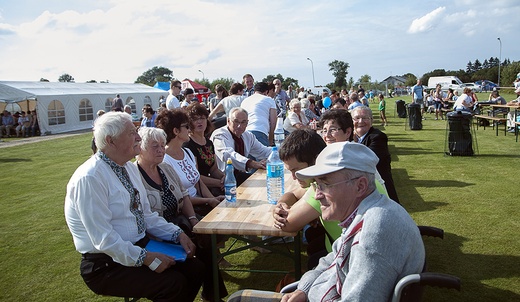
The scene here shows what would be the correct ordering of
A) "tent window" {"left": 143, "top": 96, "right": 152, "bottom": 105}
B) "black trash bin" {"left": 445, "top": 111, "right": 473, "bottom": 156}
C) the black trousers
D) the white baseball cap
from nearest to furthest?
the white baseball cap < the black trousers < "black trash bin" {"left": 445, "top": 111, "right": 473, "bottom": 156} < "tent window" {"left": 143, "top": 96, "right": 152, "bottom": 105}

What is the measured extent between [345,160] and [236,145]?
328cm

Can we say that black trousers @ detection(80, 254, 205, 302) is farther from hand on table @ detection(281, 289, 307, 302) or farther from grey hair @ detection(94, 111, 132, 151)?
hand on table @ detection(281, 289, 307, 302)

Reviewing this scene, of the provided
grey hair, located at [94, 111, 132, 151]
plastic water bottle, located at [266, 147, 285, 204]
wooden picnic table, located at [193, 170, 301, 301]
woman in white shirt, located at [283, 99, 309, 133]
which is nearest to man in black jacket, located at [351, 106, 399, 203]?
wooden picnic table, located at [193, 170, 301, 301]

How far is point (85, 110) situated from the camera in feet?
78.7

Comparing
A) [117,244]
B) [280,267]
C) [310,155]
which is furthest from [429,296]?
[117,244]

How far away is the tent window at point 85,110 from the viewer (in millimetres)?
23598

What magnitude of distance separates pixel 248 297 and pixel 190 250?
102cm

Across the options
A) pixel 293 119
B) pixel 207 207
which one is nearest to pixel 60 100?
pixel 293 119

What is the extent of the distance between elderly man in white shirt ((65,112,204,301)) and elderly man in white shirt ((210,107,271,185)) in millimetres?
1996

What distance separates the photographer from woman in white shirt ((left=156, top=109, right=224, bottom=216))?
3738 mm

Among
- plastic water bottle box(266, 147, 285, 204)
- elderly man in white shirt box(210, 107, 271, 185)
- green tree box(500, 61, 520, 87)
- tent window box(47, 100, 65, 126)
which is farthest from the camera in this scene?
green tree box(500, 61, 520, 87)

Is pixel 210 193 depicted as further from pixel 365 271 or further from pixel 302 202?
pixel 365 271

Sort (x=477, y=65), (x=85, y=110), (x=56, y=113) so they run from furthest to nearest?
1. (x=477, y=65)
2. (x=85, y=110)
3. (x=56, y=113)

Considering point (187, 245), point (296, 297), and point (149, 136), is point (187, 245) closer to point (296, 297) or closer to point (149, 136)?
point (149, 136)
